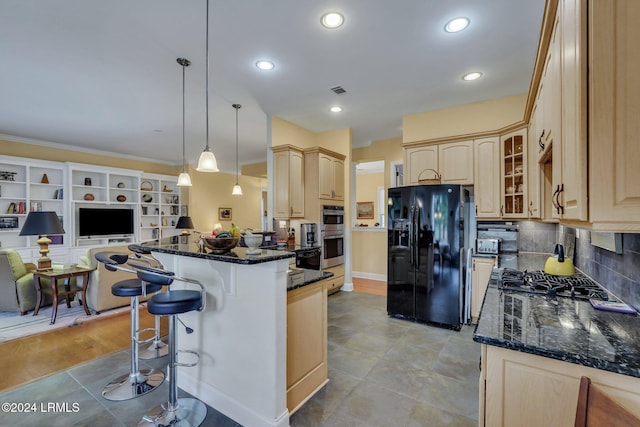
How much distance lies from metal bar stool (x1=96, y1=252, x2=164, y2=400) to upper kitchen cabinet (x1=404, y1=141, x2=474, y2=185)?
3.45 metres

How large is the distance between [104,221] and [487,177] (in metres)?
7.87

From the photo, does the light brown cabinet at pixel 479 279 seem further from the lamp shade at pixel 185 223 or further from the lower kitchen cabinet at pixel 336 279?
the lamp shade at pixel 185 223

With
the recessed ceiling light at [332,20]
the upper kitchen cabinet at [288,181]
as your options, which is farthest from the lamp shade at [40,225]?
the recessed ceiling light at [332,20]

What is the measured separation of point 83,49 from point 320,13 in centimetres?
229

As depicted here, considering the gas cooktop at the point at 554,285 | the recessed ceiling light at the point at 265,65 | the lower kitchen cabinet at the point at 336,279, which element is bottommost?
the lower kitchen cabinet at the point at 336,279

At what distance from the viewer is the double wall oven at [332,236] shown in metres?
4.70

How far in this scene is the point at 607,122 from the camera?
35.8 inches

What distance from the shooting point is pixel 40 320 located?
3648mm

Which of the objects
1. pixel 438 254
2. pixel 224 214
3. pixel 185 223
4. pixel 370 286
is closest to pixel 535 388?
pixel 438 254

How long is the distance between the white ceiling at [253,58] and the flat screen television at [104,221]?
2.25 metres

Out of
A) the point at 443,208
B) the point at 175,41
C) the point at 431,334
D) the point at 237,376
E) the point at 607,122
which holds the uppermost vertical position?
the point at 175,41

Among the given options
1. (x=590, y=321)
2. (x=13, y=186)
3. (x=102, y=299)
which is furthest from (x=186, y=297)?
(x=13, y=186)

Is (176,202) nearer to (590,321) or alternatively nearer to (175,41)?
(175,41)

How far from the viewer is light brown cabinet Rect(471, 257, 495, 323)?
132 inches
